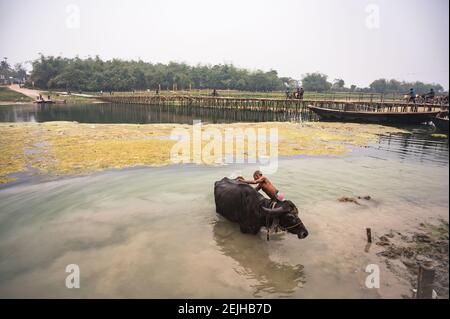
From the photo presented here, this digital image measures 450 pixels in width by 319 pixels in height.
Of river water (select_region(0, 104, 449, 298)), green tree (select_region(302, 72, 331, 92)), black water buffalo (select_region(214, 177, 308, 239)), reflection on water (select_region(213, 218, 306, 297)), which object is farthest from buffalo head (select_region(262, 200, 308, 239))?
green tree (select_region(302, 72, 331, 92))

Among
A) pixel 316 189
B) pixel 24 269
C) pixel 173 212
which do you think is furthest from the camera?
pixel 316 189

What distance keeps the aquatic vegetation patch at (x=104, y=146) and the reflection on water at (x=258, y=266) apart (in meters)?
7.42

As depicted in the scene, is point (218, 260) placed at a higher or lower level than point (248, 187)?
lower

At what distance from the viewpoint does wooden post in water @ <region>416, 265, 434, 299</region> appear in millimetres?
4168

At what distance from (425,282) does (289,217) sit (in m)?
2.75

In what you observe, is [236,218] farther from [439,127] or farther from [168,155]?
[439,127]

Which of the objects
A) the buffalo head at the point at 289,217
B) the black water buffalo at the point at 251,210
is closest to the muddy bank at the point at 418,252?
the buffalo head at the point at 289,217

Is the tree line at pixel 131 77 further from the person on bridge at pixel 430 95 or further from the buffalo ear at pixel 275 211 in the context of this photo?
the buffalo ear at pixel 275 211

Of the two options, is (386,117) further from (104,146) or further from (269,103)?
(104,146)

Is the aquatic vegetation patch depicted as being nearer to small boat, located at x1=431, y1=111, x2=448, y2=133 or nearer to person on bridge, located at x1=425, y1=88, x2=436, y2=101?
small boat, located at x1=431, y1=111, x2=448, y2=133

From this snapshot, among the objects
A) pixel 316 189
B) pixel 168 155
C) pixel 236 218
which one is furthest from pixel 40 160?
pixel 316 189

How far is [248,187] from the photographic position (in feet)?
24.4

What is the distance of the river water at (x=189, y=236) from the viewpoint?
561 cm
